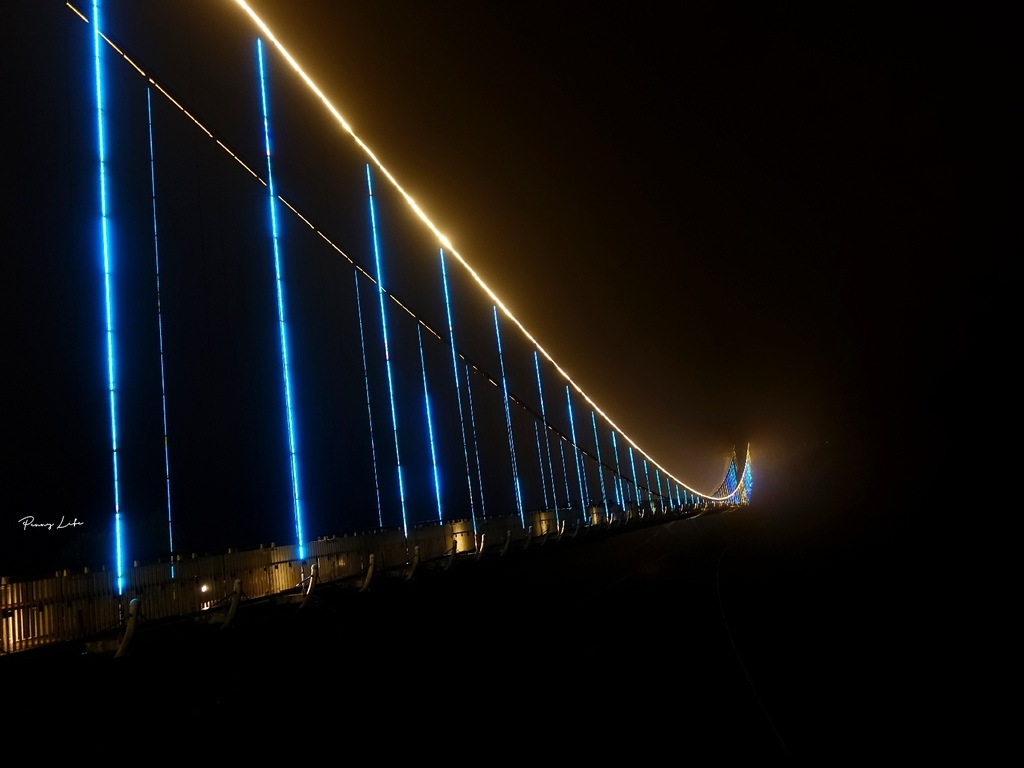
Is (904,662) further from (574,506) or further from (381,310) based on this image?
(574,506)

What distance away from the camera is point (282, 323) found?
35.1 feet

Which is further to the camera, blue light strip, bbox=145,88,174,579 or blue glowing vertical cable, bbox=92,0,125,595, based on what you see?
blue light strip, bbox=145,88,174,579

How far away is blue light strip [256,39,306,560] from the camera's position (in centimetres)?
995

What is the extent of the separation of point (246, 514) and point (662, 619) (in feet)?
14.3

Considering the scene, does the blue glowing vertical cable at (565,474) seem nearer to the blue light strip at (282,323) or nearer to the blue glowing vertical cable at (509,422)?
the blue glowing vertical cable at (509,422)

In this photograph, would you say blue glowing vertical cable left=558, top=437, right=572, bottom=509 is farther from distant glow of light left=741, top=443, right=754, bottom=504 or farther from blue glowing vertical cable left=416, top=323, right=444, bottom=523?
distant glow of light left=741, top=443, right=754, bottom=504

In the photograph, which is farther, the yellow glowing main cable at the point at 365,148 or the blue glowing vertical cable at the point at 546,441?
the blue glowing vertical cable at the point at 546,441

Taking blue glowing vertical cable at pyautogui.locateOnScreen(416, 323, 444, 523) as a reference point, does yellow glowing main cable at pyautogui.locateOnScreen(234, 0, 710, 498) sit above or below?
above

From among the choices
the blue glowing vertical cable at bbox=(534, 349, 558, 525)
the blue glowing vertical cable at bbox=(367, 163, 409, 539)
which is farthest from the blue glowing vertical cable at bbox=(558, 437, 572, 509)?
the blue glowing vertical cable at bbox=(367, 163, 409, 539)

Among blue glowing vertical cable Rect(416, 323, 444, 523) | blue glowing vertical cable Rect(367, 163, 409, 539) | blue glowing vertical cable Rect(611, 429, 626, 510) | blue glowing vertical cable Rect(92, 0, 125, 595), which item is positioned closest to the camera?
blue glowing vertical cable Rect(92, 0, 125, 595)

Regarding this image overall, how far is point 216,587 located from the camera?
6.89 metres

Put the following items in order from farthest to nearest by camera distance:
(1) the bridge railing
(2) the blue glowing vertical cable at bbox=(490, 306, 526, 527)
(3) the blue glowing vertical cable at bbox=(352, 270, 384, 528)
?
1. (2) the blue glowing vertical cable at bbox=(490, 306, 526, 527)
2. (3) the blue glowing vertical cable at bbox=(352, 270, 384, 528)
3. (1) the bridge railing

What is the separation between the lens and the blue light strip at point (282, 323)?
9.95 m

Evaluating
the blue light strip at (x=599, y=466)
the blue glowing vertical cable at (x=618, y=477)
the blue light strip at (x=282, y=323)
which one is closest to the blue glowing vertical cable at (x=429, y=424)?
the blue light strip at (x=282, y=323)
